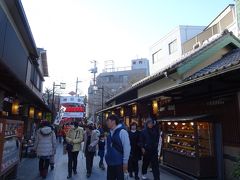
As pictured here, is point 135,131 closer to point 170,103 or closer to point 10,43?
point 170,103

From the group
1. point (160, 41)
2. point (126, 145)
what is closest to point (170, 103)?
point (126, 145)

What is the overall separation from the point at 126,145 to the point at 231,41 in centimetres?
1029

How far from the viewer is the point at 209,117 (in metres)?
8.96

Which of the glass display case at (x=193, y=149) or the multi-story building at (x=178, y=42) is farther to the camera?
the multi-story building at (x=178, y=42)

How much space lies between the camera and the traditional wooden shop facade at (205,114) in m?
8.28

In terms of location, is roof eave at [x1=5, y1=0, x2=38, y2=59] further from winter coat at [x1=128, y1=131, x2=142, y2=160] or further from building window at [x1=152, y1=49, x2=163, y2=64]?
building window at [x1=152, y1=49, x2=163, y2=64]

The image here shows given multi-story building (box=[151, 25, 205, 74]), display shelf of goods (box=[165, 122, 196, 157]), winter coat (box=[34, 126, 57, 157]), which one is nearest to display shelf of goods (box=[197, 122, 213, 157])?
display shelf of goods (box=[165, 122, 196, 157])

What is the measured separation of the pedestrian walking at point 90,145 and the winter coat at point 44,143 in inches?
54.5

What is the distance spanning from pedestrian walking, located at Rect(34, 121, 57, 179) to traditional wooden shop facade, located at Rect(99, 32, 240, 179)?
4.80 m

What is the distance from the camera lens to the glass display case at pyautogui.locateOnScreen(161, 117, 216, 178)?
8891 millimetres

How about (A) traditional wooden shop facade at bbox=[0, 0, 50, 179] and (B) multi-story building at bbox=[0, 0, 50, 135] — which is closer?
(A) traditional wooden shop facade at bbox=[0, 0, 50, 179]

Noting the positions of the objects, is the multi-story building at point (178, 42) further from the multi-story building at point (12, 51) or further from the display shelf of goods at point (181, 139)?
the multi-story building at point (12, 51)

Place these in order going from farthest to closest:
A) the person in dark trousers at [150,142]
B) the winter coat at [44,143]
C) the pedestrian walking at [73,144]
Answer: the pedestrian walking at [73,144] → the winter coat at [44,143] → the person in dark trousers at [150,142]

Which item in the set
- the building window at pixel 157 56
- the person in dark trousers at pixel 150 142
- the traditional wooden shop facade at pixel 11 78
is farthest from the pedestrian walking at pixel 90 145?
the building window at pixel 157 56
